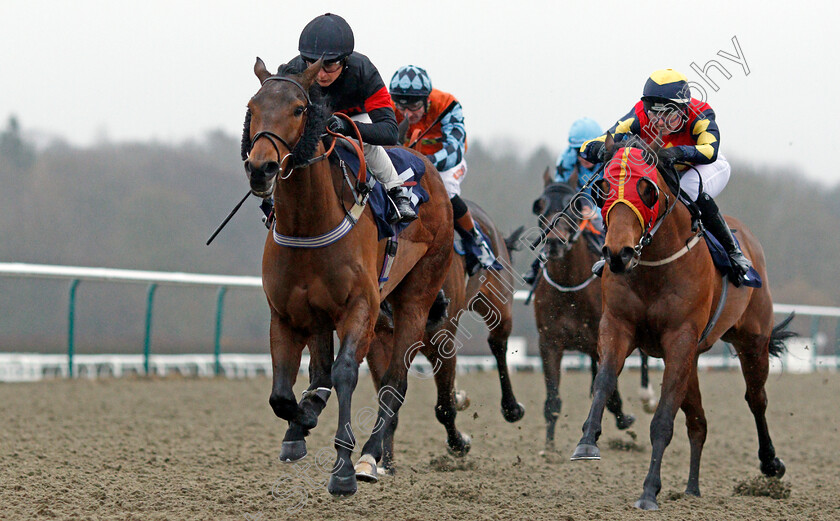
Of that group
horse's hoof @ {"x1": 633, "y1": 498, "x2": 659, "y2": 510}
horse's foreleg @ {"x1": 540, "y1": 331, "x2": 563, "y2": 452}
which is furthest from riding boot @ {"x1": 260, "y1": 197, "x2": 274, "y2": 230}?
horse's foreleg @ {"x1": 540, "y1": 331, "x2": 563, "y2": 452}

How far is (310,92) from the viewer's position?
4.43 metres

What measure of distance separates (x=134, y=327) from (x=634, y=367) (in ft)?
70.8

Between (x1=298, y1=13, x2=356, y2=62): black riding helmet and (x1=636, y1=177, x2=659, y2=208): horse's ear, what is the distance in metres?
1.62

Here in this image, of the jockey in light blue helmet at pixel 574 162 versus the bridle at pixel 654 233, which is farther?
the jockey in light blue helmet at pixel 574 162

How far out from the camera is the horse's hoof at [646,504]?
5039mm

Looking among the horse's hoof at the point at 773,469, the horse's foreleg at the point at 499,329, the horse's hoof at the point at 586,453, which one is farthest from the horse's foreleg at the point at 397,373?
the horse's hoof at the point at 773,469

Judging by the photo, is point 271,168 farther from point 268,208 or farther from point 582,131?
point 582,131

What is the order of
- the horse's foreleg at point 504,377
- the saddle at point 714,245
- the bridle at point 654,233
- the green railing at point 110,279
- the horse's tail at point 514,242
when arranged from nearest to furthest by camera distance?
the bridle at point 654,233, the saddle at point 714,245, the horse's foreleg at point 504,377, the horse's tail at point 514,242, the green railing at point 110,279

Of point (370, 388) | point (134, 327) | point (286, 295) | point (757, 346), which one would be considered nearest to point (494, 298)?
point (757, 346)

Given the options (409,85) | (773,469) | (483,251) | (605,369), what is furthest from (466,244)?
(773,469)

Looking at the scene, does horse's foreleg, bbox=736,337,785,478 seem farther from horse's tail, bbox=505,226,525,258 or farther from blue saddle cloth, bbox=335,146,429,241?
blue saddle cloth, bbox=335,146,429,241

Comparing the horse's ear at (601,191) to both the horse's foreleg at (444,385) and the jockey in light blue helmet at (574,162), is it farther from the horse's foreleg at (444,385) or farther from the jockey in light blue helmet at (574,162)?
the jockey in light blue helmet at (574,162)

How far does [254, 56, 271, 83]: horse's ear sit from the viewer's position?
4422mm

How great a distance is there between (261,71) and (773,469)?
4.25 m
